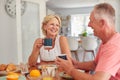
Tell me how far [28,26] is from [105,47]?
13.0ft

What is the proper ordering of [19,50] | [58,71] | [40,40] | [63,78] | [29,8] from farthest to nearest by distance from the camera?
1. [29,8]
2. [19,50]
3. [40,40]
4. [58,71]
5. [63,78]

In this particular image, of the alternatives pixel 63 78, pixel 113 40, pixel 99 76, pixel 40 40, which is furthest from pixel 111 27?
pixel 40 40

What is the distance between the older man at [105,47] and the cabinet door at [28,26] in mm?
3386

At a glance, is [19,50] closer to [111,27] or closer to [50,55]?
[50,55]

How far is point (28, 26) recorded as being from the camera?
4.89m

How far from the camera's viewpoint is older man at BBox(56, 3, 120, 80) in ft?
Answer: 3.40

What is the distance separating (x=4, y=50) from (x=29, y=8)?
4.11 ft

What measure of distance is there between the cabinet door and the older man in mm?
3386

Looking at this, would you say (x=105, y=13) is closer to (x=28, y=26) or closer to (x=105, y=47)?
(x=105, y=47)

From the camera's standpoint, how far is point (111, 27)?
1.13m

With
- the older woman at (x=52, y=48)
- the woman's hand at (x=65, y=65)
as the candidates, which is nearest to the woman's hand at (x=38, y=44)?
the older woman at (x=52, y=48)

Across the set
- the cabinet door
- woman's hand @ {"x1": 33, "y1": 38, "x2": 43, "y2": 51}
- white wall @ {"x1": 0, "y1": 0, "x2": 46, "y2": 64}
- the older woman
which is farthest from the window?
woman's hand @ {"x1": 33, "y1": 38, "x2": 43, "y2": 51}

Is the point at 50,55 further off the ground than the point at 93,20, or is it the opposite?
the point at 93,20

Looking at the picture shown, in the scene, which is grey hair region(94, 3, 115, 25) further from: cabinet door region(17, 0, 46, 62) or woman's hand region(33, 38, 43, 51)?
cabinet door region(17, 0, 46, 62)
